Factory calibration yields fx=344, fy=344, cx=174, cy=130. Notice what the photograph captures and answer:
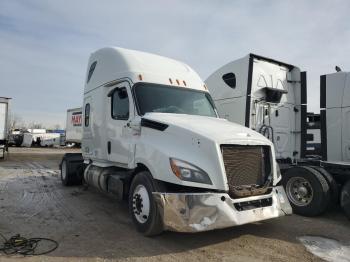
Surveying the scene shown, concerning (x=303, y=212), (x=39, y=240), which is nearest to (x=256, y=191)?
(x=303, y=212)

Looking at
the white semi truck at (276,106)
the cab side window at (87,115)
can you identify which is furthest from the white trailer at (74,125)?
the white semi truck at (276,106)

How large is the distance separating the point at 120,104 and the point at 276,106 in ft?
14.7

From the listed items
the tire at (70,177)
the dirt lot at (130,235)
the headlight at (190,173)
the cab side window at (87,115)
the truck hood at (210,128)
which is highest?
the cab side window at (87,115)

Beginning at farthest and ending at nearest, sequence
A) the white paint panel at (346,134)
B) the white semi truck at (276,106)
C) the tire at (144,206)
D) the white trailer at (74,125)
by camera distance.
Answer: the white trailer at (74,125) < the white paint panel at (346,134) < the white semi truck at (276,106) < the tire at (144,206)

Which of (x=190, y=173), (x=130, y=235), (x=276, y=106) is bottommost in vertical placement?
(x=130, y=235)

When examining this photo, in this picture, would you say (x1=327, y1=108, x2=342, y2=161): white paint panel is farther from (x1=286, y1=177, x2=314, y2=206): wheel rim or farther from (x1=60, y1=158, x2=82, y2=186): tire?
(x1=60, y1=158, x2=82, y2=186): tire

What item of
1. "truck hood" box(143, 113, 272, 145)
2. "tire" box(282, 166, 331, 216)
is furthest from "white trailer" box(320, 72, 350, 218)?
"truck hood" box(143, 113, 272, 145)

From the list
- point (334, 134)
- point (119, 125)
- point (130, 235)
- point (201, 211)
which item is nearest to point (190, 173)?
point (201, 211)

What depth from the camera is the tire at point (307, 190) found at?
7.02 meters

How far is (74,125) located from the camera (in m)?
33.0

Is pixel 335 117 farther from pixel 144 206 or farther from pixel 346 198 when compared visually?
pixel 144 206

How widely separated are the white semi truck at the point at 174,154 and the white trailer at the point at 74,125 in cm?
2432

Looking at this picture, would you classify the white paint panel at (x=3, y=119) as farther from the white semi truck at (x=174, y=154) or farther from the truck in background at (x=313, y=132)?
the truck in background at (x=313, y=132)

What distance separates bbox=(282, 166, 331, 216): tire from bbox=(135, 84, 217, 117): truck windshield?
2.29 meters
